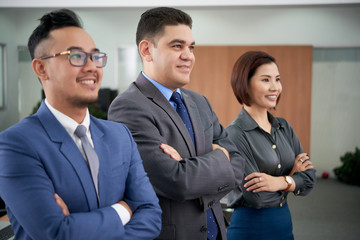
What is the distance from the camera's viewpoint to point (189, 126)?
1.82m

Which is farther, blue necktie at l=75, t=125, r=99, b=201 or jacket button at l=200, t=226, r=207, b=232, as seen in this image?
jacket button at l=200, t=226, r=207, b=232

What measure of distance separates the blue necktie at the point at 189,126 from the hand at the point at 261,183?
403mm

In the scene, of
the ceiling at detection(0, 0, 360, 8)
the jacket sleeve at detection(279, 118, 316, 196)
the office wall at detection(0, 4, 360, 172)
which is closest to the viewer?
the jacket sleeve at detection(279, 118, 316, 196)

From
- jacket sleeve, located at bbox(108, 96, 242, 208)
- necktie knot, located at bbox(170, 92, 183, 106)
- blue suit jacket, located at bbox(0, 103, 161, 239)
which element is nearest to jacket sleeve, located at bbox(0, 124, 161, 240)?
blue suit jacket, located at bbox(0, 103, 161, 239)

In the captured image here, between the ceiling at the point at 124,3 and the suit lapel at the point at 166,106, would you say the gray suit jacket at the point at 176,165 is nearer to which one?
the suit lapel at the point at 166,106

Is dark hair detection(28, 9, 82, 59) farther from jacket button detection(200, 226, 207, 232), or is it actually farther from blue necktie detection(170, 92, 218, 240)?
jacket button detection(200, 226, 207, 232)

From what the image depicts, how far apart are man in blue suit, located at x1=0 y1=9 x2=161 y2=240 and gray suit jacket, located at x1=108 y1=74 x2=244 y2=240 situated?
23cm

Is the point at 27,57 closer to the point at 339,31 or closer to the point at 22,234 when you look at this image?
the point at 339,31

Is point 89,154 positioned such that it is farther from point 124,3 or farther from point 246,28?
point 246,28

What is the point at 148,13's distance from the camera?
182 centimetres

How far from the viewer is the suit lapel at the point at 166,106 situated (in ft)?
5.70

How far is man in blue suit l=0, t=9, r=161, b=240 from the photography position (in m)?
1.11

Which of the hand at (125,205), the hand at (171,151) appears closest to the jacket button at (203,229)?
the hand at (171,151)

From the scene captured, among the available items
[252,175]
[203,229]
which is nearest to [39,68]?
[203,229]
